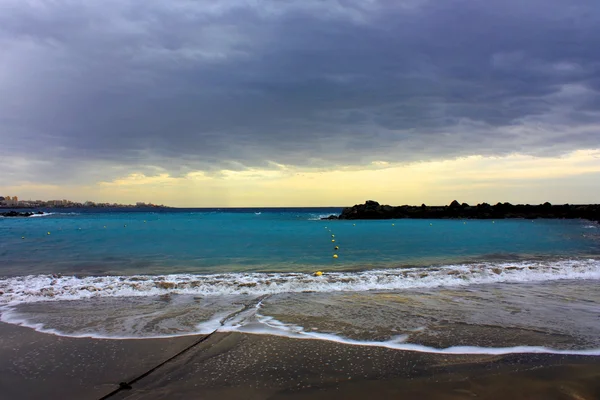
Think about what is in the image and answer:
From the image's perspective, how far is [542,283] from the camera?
41.1 feet

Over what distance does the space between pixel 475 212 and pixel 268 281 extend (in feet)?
229

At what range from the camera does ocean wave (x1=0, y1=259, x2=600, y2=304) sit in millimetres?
11422

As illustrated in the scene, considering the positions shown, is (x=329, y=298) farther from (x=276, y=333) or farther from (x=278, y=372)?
(x=278, y=372)

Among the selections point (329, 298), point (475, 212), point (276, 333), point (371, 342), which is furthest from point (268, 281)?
point (475, 212)

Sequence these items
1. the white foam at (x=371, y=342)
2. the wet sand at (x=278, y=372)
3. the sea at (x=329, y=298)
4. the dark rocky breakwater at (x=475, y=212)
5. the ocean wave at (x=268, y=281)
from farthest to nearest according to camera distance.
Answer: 1. the dark rocky breakwater at (x=475, y=212)
2. the ocean wave at (x=268, y=281)
3. the sea at (x=329, y=298)
4. the white foam at (x=371, y=342)
5. the wet sand at (x=278, y=372)

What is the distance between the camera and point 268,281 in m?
12.7

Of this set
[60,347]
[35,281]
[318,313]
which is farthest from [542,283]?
[35,281]

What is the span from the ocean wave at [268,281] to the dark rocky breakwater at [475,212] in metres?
57.4

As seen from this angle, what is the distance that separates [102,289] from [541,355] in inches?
468

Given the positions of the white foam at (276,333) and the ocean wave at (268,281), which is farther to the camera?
the ocean wave at (268,281)

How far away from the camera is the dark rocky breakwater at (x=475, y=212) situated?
233ft

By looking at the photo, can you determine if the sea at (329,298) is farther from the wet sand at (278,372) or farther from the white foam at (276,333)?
the wet sand at (278,372)

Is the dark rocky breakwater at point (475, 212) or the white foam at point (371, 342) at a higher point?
the dark rocky breakwater at point (475, 212)

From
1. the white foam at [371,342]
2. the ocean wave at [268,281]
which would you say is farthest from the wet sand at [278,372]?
the ocean wave at [268,281]
